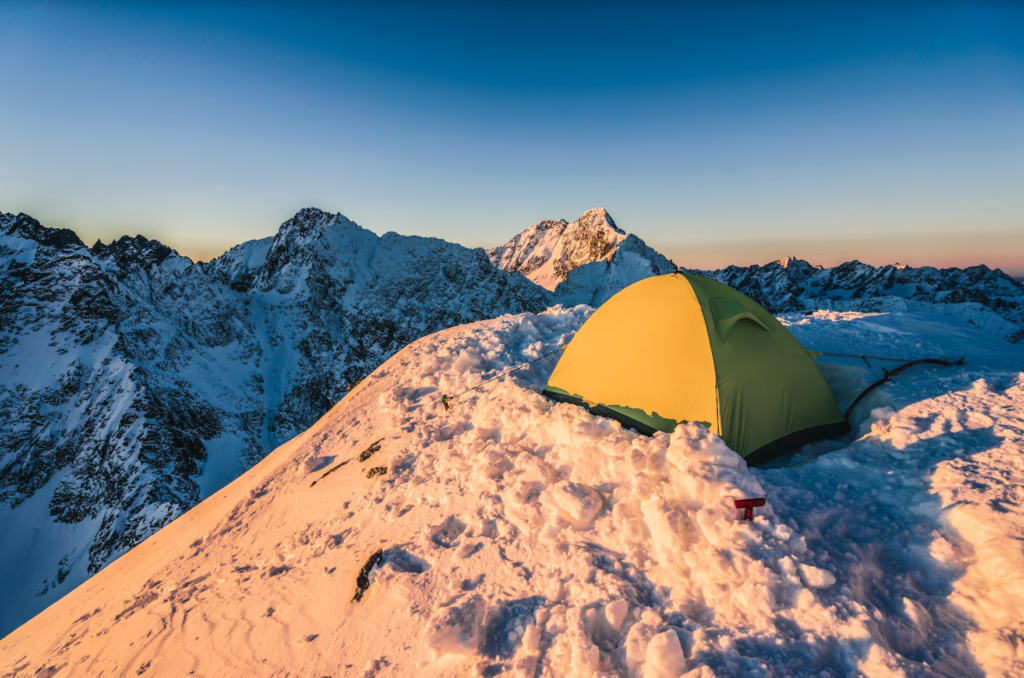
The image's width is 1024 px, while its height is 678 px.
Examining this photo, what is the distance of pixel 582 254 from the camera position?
365 ft

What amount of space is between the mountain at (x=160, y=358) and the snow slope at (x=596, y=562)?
5680 centimetres

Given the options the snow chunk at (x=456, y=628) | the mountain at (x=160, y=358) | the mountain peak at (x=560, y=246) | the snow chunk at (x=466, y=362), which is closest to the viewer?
the snow chunk at (x=456, y=628)

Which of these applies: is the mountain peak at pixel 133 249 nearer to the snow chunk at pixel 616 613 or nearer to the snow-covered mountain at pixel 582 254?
the snow-covered mountain at pixel 582 254

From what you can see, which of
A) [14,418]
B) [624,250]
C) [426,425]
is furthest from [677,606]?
[624,250]

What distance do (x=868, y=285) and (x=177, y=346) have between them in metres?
235

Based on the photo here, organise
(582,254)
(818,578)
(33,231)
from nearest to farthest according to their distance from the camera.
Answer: (818,578) → (33,231) → (582,254)

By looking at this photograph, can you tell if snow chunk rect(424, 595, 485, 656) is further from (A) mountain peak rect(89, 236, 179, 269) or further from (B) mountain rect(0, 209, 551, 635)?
(A) mountain peak rect(89, 236, 179, 269)

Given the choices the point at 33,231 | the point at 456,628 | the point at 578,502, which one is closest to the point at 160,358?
the point at 33,231

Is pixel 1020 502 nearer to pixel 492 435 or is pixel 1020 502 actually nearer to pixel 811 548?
Answer: pixel 811 548

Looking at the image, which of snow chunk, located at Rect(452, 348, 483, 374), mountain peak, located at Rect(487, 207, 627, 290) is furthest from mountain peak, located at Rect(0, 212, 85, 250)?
snow chunk, located at Rect(452, 348, 483, 374)

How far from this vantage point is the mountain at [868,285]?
14162cm

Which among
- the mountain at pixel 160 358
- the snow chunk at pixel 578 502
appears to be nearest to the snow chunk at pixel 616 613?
the snow chunk at pixel 578 502

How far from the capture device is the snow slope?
264 centimetres

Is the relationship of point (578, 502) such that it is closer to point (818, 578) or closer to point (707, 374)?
point (818, 578)
